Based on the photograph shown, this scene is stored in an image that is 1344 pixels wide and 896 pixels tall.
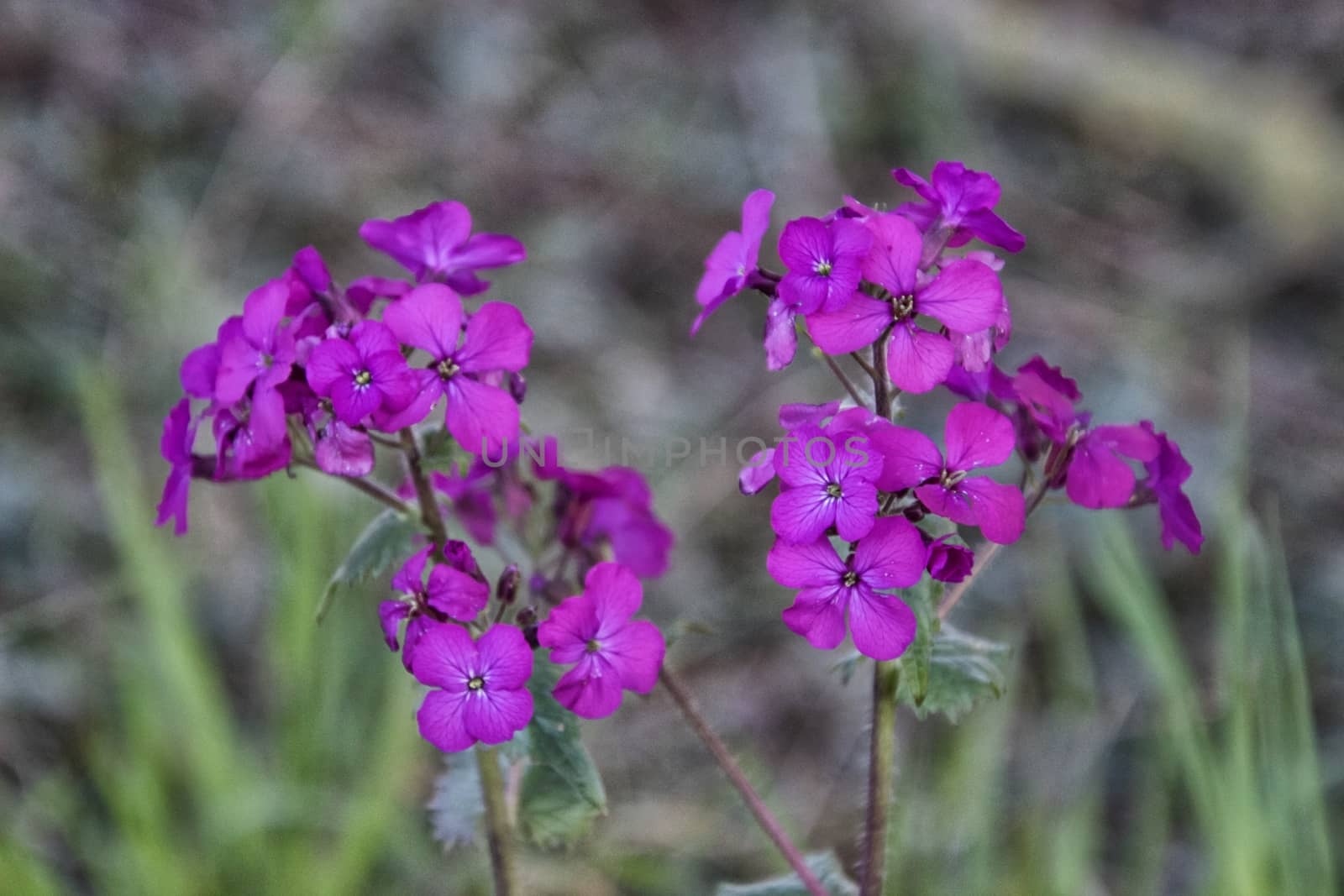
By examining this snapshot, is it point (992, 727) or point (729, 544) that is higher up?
point (729, 544)

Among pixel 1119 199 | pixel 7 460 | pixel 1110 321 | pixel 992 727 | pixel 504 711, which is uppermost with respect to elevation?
pixel 1119 199

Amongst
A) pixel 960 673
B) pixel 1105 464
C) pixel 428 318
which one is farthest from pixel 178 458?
pixel 1105 464

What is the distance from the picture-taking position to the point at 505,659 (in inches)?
46.4

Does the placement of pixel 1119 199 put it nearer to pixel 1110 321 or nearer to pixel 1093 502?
pixel 1110 321

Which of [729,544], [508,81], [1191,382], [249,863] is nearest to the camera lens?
[249,863]

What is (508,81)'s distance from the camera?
414cm

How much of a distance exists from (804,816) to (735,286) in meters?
1.67

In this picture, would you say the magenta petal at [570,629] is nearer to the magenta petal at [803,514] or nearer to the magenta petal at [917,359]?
the magenta petal at [803,514]

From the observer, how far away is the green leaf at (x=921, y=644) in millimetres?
1151

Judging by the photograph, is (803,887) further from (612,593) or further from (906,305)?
(906,305)

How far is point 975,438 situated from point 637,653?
1.29 ft

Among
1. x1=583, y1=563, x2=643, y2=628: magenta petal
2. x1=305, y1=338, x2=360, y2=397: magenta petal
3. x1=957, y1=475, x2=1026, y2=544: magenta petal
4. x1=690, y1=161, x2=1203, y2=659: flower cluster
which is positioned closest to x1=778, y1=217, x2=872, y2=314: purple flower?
x1=690, y1=161, x2=1203, y2=659: flower cluster

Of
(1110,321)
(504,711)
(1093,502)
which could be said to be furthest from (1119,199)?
(504,711)

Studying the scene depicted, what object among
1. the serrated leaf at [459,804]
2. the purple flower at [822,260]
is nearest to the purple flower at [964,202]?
the purple flower at [822,260]
